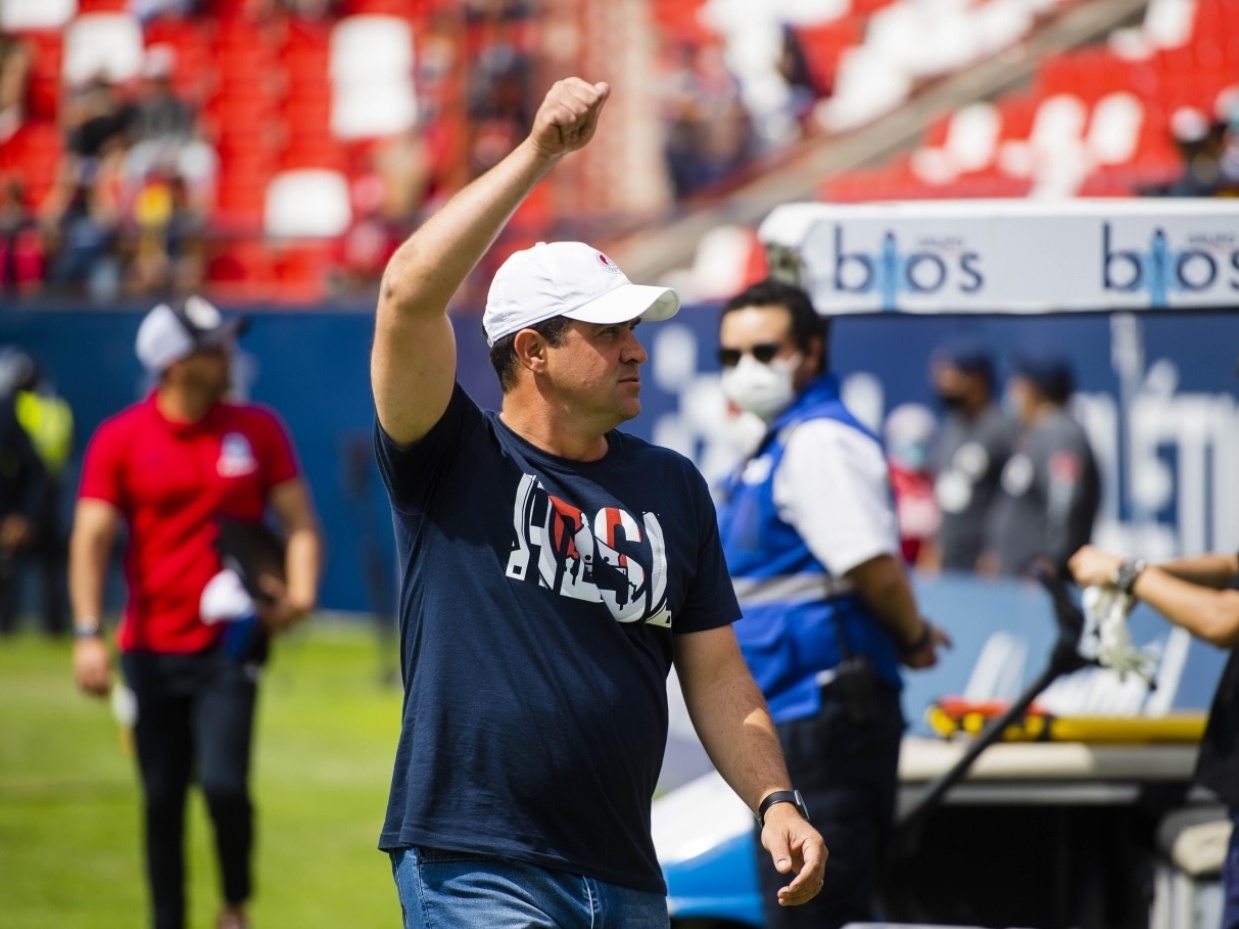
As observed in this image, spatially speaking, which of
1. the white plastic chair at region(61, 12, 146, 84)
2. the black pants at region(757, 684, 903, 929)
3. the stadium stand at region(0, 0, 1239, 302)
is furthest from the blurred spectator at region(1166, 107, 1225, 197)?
the white plastic chair at region(61, 12, 146, 84)

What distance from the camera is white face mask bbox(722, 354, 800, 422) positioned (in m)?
4.38

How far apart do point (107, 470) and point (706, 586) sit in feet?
9.77

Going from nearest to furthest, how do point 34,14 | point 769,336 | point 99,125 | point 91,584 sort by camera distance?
point 769,336 → point 91,584 → point 99,125 → point 34,14

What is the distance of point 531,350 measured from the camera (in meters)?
3.04

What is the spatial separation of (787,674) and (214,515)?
7.33ft

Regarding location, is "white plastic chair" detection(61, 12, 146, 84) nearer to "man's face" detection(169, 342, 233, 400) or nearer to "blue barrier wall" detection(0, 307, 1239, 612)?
"blue barrier wall" detection(0, 307, 1239, 612)

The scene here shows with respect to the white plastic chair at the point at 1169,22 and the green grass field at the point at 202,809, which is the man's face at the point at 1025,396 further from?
the white plastic chair at the point at 1169,22

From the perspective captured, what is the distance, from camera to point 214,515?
18.3 ft

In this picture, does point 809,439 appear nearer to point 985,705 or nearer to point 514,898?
point 985,705

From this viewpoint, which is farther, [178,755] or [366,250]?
[366,250]

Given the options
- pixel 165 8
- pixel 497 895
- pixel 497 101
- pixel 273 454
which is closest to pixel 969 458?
pixel 273 454

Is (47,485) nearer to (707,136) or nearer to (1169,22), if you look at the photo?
(707,136)

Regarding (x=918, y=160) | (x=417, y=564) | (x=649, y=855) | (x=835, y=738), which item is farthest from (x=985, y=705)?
(x=918, y=160)

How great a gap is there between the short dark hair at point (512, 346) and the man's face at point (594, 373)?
0.01 meters
